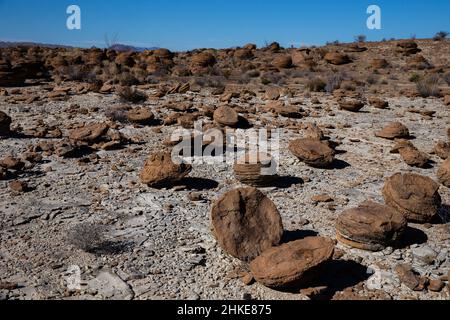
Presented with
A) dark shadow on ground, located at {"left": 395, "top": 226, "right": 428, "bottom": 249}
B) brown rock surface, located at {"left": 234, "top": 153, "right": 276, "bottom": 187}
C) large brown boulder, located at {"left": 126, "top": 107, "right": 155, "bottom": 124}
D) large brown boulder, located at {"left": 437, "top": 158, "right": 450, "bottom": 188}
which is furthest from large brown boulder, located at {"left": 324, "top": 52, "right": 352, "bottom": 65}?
dark shadow on ground, located at {"left": 395, "top": 226, "right": 428, "bottom": 249}

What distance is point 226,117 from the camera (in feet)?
39.3

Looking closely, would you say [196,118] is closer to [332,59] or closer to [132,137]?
[132,137]

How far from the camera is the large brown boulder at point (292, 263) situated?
17.1ft

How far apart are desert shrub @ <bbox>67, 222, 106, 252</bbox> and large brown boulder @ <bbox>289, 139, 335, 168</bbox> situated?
15.1 feet

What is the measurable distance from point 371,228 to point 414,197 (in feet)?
4.73

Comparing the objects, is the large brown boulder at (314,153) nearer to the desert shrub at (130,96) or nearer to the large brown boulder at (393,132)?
the large brown boulder at (393,132)

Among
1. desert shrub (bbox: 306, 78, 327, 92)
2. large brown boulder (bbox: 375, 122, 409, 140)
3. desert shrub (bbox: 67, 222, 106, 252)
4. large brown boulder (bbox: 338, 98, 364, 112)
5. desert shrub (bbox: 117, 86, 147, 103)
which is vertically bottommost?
desert shrub (bbox: 67, 222, 106, 252)

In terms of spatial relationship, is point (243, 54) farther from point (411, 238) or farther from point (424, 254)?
point (424, 254)

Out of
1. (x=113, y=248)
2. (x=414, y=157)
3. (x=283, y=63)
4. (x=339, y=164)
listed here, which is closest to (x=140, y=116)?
(x=339, y=164)

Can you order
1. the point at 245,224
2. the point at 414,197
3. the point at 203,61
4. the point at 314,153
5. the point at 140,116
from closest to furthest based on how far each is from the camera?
the point at 245,224 → the point at 414,197 → the point at 314,153 → the point at 140,116 → the point at 203,61

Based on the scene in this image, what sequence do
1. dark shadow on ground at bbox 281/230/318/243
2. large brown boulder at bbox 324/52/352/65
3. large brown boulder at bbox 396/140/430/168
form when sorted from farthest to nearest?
large brown boulder at bbox 324/52/352/65
large brown boulder at bbox 396/140/430/168
dark shadow on ground at bbox 281/230/318/243

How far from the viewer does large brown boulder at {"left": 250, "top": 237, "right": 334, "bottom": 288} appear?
5219mm

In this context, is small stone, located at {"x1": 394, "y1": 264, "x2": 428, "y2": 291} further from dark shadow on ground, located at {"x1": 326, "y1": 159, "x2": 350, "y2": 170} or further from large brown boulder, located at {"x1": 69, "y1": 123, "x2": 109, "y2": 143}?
large brown boulder, located at {"x1": 69, "y1": 123, "x2": 109, "y2": 143}

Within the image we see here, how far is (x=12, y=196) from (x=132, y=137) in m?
3.83
